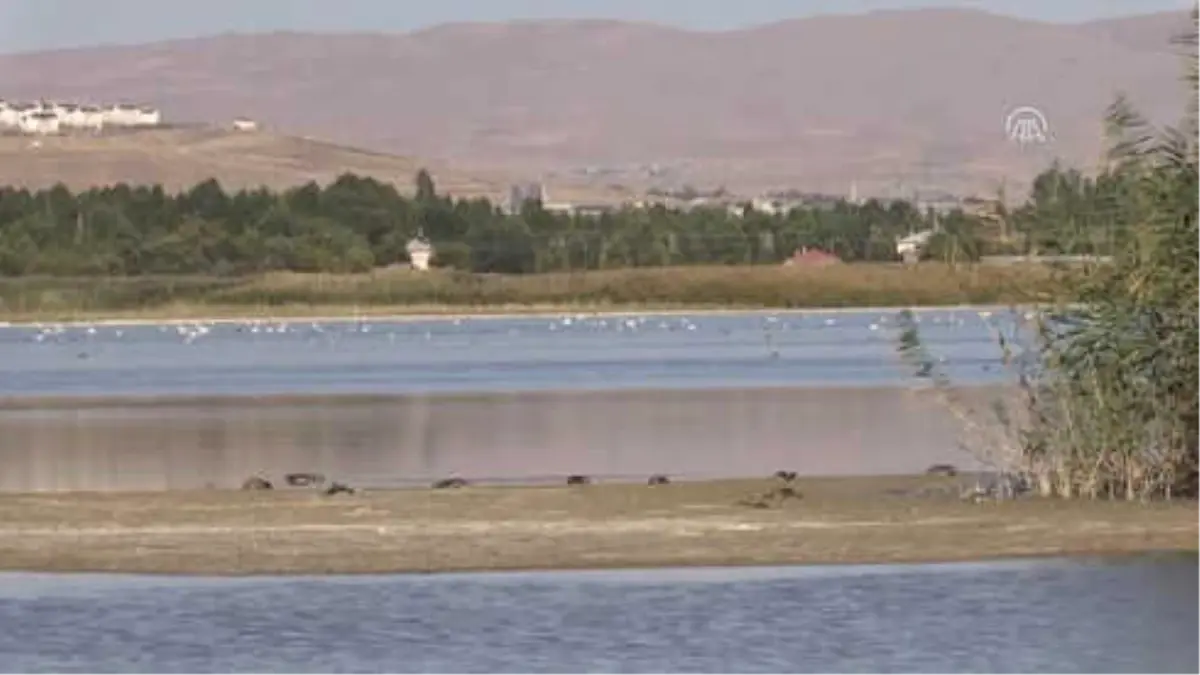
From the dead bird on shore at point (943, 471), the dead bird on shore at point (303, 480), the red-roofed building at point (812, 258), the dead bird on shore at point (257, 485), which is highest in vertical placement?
the red-roofed building at point (812, 258)

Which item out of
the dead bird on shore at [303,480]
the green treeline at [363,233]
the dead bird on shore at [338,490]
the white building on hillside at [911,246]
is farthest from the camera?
the green treeline at [363,233]

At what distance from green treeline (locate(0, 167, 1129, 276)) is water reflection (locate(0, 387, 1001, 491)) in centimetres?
8809

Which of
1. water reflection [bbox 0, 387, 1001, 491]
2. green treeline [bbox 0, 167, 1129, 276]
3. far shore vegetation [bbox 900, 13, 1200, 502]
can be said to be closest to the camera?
far shore vegetation [bbox 900, 13, 1200, 502]

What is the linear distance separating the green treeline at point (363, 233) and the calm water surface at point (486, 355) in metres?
31.9

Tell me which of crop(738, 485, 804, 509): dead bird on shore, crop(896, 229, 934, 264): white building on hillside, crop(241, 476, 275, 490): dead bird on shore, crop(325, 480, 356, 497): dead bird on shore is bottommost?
crop(241, 476, 275, 490): dead bird on shore

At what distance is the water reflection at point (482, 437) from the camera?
97.5ft

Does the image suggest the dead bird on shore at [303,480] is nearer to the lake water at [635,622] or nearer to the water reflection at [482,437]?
the water reflection at [482,437]

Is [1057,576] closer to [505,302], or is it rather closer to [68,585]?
[68,585]

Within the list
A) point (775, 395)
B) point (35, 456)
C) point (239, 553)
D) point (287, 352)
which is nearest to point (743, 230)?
point (287, 352)

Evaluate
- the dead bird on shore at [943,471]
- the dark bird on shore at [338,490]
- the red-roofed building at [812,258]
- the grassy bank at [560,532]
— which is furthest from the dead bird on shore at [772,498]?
the red-roofed building at [812,258]

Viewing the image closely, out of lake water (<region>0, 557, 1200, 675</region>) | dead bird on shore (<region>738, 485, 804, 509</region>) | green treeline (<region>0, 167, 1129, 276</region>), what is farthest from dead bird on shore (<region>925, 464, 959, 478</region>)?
green treeline (<region>0, 167, 1129, 276</region>)

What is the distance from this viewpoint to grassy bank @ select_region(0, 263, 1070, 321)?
117 metres

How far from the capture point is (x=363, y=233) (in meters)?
148

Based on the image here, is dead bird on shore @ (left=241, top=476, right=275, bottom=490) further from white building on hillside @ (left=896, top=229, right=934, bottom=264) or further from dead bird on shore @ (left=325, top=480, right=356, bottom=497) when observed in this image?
white building on hillside @ (left=896, top=229, right=934, bottom=264)
